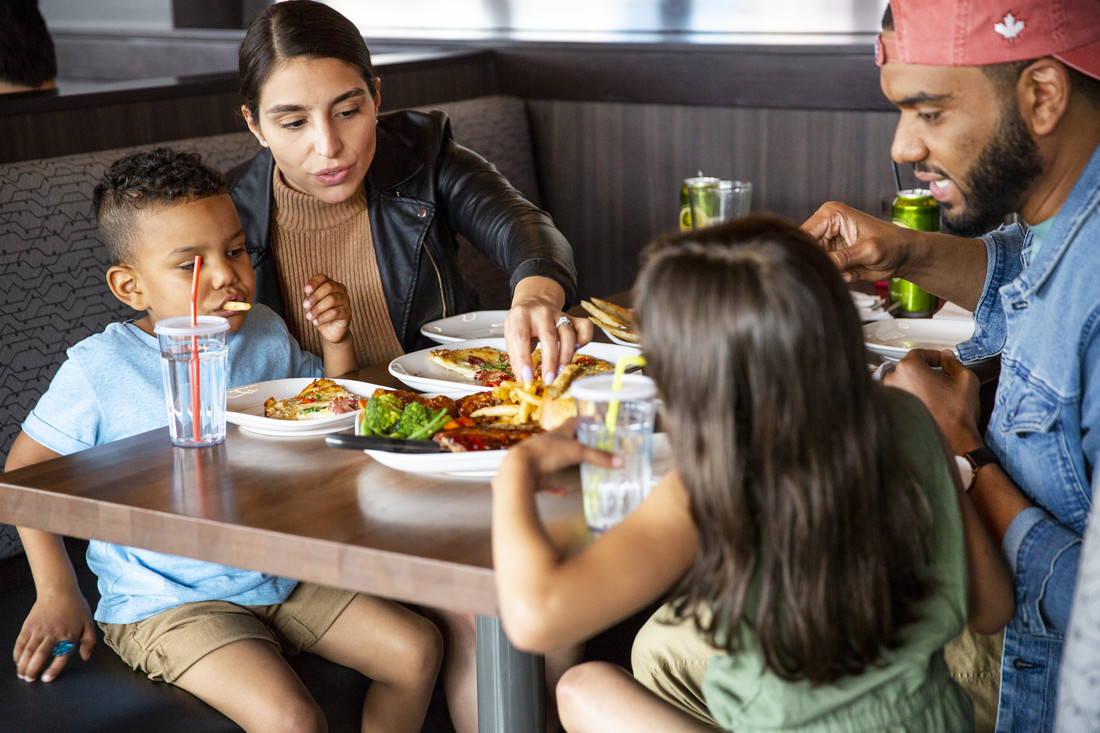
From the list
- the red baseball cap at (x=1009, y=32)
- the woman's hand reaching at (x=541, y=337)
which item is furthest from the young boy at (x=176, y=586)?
the red baseball cap at (x=1009, y=32)

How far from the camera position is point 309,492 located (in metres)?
1.24

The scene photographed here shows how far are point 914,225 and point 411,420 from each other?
1.30 metres

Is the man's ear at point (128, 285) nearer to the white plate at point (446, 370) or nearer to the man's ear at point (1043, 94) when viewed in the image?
the white plate at point (446, 370)

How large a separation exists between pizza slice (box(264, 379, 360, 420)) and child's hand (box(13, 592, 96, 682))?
445mm

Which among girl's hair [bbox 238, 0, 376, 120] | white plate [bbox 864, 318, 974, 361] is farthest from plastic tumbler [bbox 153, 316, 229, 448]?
white plate [bbox 864, 318, 974, 361]

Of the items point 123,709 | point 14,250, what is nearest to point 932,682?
point 123,709

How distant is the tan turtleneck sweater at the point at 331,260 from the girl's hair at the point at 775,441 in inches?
51.6

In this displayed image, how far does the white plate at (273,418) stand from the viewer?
143 centimetres

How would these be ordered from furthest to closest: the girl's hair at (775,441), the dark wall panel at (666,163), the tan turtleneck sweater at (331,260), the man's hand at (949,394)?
the dark wall panel at (666,163), the tan turtleneck sweater at (331,260), the man's hand at (949,394), the girl's hair at (775,441)

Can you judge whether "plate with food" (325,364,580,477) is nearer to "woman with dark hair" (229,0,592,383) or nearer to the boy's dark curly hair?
"woman with dark hair" (229,0,592,383)

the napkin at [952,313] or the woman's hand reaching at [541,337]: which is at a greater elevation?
the woman's hand reaching at [541,337]

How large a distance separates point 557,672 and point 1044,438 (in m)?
0.92

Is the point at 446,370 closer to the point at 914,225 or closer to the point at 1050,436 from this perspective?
the point at 1050,436

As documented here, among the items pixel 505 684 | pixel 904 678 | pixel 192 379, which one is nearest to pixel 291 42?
pixel 192 379
